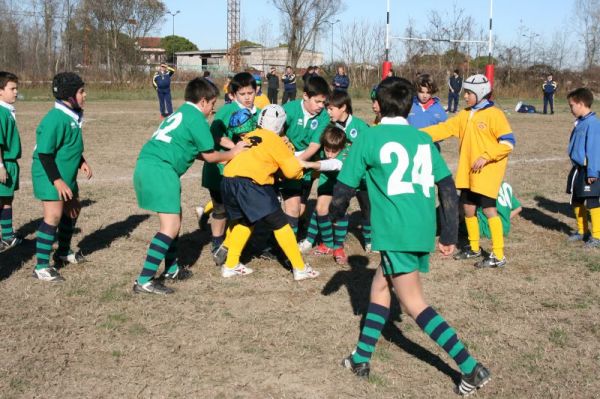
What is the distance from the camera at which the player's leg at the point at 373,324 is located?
3.82m

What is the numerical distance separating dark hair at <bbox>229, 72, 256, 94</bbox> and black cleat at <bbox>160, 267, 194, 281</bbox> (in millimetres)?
1793

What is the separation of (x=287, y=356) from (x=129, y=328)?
4.02ft

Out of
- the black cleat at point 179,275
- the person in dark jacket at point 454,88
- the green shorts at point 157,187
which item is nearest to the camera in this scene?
the green shorts at point 157,187

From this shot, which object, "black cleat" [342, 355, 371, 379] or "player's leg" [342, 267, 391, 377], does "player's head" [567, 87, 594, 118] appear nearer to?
"player's leg" [342, 267, 391, 377]

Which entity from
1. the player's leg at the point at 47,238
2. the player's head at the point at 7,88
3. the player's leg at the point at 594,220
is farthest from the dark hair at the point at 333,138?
the player's head at the point at 7,88

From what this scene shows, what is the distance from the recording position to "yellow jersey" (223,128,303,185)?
215 inches

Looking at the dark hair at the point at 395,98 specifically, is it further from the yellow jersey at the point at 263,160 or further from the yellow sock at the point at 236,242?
the yellow sock at the point at 236,242

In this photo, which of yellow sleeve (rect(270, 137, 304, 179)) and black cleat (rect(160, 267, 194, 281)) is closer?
yellow sleeve (rect(270, 137, 304, 179))

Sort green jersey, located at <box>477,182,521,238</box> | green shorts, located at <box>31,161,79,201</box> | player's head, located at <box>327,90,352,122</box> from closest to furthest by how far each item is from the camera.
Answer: green shorts, located at <box>31,161,79,201</box> < player's head, located at <box>327,90,352,122</box> < green jersey, located at <box>477,182,521,238</box>

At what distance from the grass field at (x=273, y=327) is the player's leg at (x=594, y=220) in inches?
5.5

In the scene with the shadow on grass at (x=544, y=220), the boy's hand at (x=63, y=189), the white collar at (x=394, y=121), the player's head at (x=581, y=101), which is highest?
the player's head at (x=581, y=101)

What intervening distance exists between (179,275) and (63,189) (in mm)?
1253

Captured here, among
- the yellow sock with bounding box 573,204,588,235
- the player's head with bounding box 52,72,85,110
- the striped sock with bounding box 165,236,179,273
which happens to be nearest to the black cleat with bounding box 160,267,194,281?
the striped sock with bounding box 165,236,179,273

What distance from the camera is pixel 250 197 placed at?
5.45 meters
